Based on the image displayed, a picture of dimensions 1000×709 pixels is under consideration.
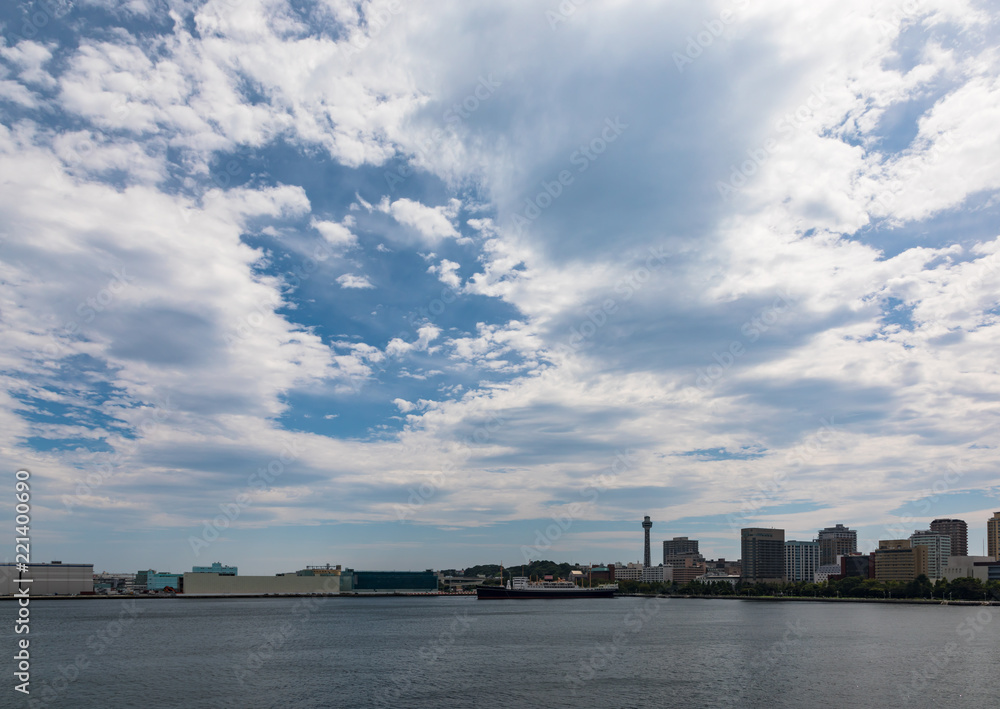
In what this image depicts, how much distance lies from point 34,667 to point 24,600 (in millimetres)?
32939

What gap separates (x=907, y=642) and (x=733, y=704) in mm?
51283

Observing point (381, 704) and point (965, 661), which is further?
point (965, 661)

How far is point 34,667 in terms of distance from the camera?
58.5m

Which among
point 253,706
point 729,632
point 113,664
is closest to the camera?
point 253,706

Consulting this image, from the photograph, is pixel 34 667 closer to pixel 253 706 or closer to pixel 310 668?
pixel 310 668

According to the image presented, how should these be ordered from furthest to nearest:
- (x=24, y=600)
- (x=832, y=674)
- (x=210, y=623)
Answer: (x=210, y=623), (x=832, y=674), (x=24, y=600)

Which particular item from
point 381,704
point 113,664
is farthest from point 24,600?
point 113,664

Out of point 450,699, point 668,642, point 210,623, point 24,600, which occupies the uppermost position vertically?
point 24,600

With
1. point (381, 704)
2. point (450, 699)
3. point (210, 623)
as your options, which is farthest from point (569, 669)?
point (210, 623)

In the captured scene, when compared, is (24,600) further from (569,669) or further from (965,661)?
(965,661)

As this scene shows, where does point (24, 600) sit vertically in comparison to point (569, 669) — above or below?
above

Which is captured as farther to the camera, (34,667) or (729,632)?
(729,632)

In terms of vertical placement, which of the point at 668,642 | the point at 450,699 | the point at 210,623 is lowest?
the point at 210,623

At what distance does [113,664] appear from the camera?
60.9m
